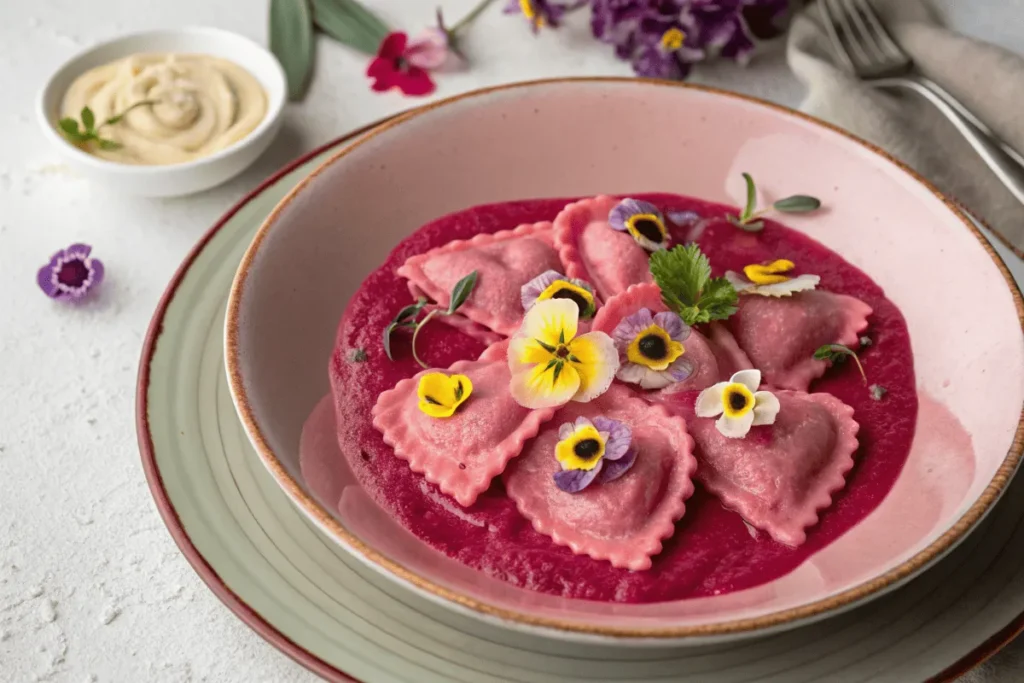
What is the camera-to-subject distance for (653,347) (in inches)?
116

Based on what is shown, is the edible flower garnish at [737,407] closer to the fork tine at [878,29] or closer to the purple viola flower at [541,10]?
the fork tine at [878,29]

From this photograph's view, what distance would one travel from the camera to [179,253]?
3.90 meters

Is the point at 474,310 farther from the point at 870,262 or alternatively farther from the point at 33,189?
the point at 33,189

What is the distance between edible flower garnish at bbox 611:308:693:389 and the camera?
294cm

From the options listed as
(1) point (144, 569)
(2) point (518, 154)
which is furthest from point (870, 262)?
(1) point (144, 569)

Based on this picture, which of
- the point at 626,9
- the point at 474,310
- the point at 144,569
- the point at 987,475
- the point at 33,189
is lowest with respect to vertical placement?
the point at 33,189

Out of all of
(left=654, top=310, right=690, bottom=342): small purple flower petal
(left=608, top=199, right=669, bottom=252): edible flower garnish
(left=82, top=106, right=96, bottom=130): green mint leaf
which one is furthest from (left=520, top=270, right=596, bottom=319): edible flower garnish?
(left=82, top=106, right=96, bottom=130): green mint leaf

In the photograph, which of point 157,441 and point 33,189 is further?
point 33,189

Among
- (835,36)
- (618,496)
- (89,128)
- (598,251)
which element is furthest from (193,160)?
(835,36)

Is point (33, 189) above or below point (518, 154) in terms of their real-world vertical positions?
below

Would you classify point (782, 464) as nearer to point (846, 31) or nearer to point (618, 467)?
point (618, 467)

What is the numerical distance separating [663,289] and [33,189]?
108 inches

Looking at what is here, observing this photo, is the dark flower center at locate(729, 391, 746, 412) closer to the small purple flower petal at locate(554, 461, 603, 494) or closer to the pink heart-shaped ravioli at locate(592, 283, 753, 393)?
the pink heart-shaped ravioli at locate(592, 283, 753, 393)

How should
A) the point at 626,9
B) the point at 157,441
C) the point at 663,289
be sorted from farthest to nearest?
the point at 626,9 < the point at 663,289 < the point at 157,441
